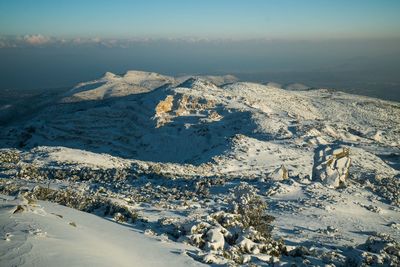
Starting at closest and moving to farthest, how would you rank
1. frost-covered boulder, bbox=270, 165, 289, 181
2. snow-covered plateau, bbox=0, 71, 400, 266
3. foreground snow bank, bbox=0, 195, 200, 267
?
foreground snow bank, bbox=0, 195, 200, 267
snow-covered plateau, bbox=0, 71, 400, 266
frost-covered boulder, bbox=270, 165, 289, 181

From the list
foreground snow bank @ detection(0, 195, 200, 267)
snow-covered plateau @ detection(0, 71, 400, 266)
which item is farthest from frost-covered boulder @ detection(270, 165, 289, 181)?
A: foreground snow bank @ detection(0, 195, 200, 267)

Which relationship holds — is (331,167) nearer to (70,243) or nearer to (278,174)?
(278,174)

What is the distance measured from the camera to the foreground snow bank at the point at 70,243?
787 centimetres

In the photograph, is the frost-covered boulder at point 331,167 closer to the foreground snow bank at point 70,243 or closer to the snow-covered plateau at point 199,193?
the snow-covered plateau at point 199,193

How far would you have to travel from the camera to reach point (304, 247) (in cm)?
1230

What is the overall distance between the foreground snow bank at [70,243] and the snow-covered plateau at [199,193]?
0.12 ft

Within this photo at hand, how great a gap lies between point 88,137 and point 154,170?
26903mm

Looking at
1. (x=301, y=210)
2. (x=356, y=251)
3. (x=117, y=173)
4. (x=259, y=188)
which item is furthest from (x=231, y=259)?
(x=117, y=173)

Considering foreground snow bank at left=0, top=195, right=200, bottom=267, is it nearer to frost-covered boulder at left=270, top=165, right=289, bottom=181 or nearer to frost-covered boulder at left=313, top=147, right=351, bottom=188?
frost-covered boulder at left=270, top=165, right=289, bottom=181

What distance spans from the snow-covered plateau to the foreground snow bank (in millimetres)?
36

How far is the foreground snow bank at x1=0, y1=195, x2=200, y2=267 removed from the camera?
25.8ft

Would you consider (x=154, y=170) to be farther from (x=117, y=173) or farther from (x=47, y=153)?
(x=47, y=153)

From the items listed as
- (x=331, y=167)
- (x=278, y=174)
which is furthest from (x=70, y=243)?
(x=331, y=167)

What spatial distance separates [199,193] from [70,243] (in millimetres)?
10387
